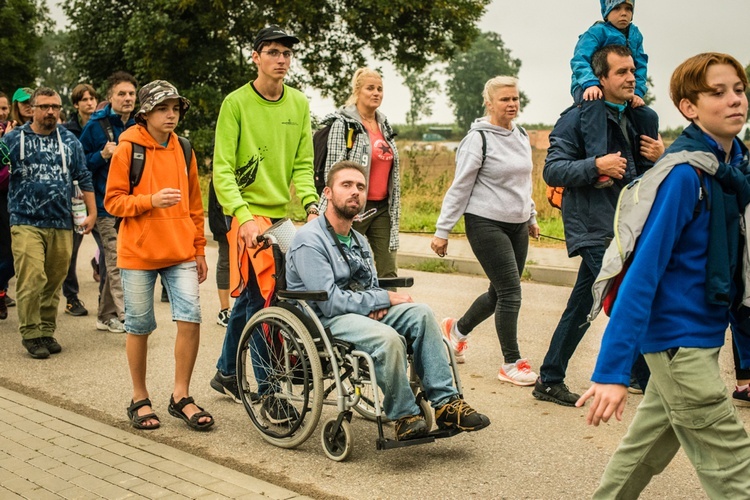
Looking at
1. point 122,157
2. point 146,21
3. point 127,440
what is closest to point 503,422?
point 127,440

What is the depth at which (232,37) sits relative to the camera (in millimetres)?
29141

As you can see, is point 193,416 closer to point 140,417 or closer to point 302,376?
point 140,417

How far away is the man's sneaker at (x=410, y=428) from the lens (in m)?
5.02

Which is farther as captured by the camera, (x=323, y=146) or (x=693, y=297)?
(x=323, y=146)

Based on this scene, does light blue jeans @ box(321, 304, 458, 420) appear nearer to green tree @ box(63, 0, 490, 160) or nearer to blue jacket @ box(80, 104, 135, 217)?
blue jacket @ box(80, 104, 135, 217)

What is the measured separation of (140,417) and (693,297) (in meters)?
3.61

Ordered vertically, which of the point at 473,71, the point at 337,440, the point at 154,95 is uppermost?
the point at 473,71

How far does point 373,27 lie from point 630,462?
85.4 ft

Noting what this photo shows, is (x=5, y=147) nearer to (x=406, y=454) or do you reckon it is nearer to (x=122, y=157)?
(x=122, y=157)

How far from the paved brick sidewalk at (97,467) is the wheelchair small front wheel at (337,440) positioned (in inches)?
17.8

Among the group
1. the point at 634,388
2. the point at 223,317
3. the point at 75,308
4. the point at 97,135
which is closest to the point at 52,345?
the point at 223,317

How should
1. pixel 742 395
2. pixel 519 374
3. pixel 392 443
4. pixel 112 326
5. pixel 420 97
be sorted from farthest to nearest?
1. pixel 420 97
2. pixel 112 326
3. pixel 519 374
4. pixel 742 395
5. pixel 392 443

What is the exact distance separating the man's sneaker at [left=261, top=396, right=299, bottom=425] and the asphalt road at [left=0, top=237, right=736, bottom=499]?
15 centimetres

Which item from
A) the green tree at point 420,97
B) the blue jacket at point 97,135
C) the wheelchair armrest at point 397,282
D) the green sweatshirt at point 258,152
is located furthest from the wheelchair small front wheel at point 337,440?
the green tree at point 420,97
